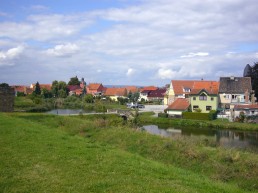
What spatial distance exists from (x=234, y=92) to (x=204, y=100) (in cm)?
600

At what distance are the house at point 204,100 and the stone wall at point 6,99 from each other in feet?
98.9

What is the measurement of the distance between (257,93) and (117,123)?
4081 cm

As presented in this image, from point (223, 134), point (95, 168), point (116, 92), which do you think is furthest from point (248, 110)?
point (116, 92)

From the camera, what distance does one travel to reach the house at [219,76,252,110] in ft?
185

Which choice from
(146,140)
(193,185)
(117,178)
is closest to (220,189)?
(193,185)

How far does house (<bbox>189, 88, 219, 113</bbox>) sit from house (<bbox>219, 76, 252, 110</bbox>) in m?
2.65

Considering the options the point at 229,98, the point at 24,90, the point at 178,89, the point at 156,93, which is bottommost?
the point at 229,98

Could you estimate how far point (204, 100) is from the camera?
5562 cm

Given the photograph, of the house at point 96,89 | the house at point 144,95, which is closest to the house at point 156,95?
the house at point 144,95

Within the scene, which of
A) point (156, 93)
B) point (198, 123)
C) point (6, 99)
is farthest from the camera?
point (156, 93)

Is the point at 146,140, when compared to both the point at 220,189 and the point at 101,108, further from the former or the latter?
the point at 101,108

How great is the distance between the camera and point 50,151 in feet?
42.4

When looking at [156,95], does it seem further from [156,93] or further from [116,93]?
[116,93]

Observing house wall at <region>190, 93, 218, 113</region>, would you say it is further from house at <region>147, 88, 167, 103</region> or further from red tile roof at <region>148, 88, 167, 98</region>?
red tile roof at <region>148, 88, 167, 98</region>
